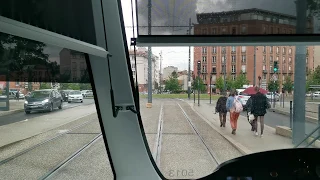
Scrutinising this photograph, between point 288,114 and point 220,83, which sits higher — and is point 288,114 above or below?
below

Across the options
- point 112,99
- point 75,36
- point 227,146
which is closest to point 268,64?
point 227,146

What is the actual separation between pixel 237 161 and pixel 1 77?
1641 mm

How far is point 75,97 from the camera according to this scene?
2246 millimetres

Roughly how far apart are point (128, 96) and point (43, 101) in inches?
30.2

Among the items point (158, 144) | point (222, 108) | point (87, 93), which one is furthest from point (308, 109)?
point (87, 93)

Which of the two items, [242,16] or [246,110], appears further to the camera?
[246,110]

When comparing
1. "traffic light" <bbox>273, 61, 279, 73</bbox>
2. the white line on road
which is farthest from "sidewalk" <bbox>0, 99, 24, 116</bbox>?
"traffic light" <bbox>273, 61, 279, 73</bbox>

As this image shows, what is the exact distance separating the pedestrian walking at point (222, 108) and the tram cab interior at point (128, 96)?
1.28 ft

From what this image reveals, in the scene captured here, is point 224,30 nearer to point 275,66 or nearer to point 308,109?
point 275,66

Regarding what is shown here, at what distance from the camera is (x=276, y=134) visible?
2365 mm

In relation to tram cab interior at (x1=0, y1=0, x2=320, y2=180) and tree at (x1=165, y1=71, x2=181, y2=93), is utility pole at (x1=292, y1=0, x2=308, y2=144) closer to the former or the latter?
tram cab interior at (x1=0, y1=0, x2=320, y2=180)

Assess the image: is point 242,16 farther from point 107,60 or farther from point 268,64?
point 107,60

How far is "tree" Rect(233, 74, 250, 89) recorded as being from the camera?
2.28 m

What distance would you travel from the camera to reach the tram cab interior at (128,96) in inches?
82.9
